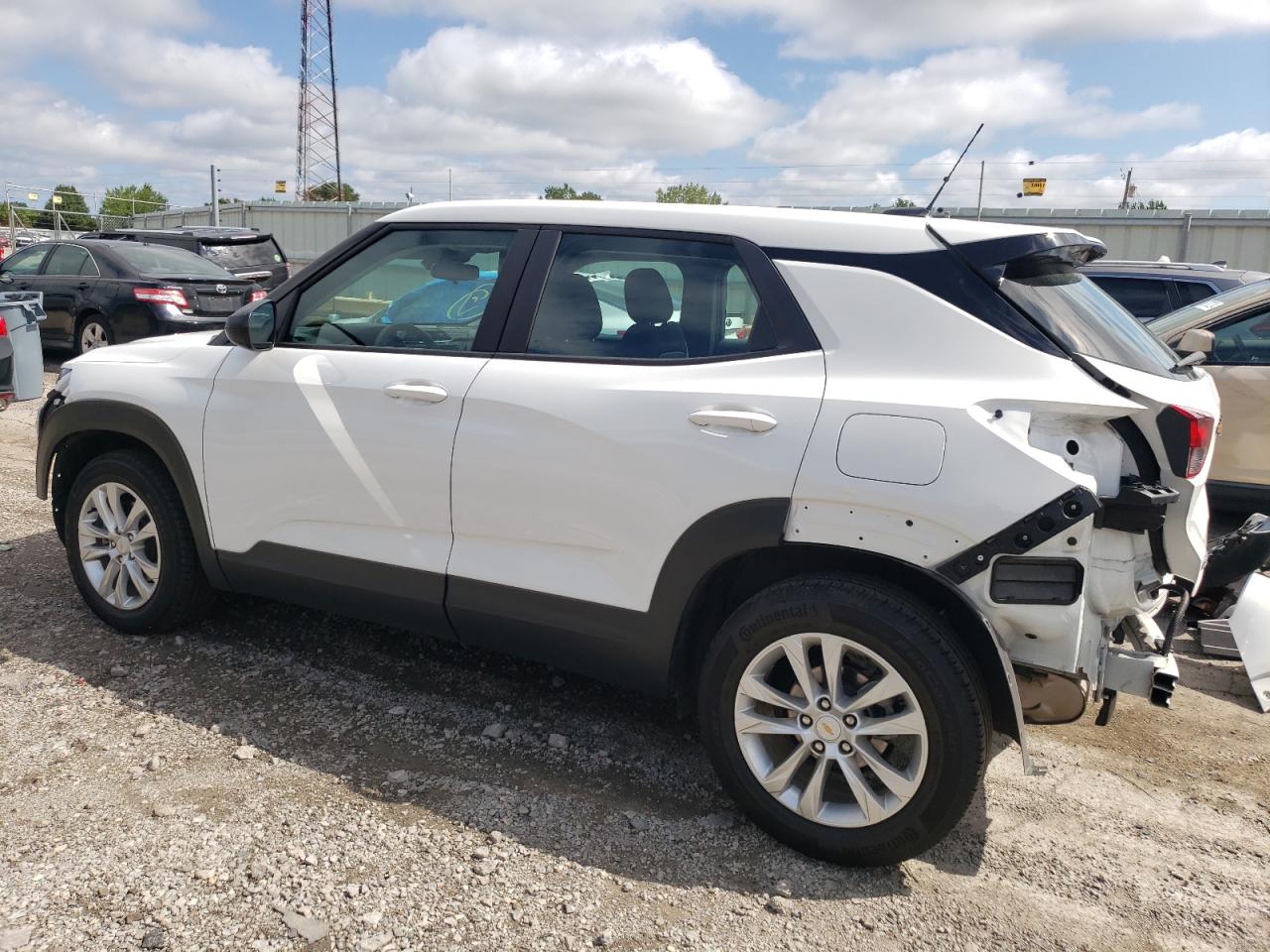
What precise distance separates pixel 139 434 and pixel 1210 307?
604 centimetres

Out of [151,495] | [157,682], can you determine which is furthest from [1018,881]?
[151,495]

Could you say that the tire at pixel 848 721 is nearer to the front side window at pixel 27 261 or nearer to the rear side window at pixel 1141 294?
the rear side window at pixel 1141 294

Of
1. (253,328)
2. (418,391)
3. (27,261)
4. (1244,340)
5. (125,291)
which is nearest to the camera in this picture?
(418,391)

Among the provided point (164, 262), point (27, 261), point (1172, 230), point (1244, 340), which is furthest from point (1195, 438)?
point (1172, 230)

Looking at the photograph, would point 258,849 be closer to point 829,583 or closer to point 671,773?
point 671,773

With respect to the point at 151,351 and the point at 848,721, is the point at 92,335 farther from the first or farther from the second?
the point at 848,721

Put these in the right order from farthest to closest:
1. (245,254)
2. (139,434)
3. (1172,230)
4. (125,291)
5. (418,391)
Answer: (1172,230) → (245,254) → (125,291) → (139,434) → (418,391)

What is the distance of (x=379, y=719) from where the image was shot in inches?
145

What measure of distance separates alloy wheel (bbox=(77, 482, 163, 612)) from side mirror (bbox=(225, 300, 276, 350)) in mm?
881

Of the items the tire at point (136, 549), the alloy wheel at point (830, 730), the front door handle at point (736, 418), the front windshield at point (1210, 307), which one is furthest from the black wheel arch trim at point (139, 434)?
the front windshield at point (1210, 307)

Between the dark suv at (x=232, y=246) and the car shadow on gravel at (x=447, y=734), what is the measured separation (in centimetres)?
995

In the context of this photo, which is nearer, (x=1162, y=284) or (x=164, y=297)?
(x=1162, y=284)

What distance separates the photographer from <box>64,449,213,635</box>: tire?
4.06 metres

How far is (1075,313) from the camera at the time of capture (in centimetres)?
289
